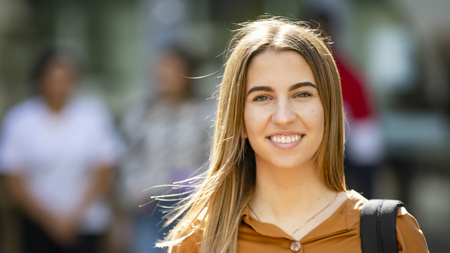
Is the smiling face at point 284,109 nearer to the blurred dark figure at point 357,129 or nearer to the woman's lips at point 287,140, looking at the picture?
the woman's lips at point 287,140

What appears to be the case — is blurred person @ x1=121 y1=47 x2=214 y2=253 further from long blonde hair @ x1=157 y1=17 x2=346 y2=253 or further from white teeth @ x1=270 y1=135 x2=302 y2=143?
white teeth @ x1=270 y1=135 x2=302 y2=143

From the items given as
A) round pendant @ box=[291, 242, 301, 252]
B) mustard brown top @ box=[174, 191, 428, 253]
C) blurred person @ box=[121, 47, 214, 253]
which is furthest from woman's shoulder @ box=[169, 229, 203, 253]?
blurred person @ box=[121, 47, 214, 253]

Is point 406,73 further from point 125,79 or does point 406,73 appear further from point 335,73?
point 335,73

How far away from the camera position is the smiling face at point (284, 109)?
2865 mm

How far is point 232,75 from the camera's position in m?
2.98

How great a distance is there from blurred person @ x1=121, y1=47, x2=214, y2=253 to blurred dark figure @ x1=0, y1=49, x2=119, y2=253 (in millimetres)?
472

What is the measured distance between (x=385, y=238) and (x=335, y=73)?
23.4 inches

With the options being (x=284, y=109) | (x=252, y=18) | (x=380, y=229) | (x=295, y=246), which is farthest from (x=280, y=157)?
A: (x=252, y=18)

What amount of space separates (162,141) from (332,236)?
3.26 metres

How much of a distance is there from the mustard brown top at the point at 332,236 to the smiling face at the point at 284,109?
0.72 ft

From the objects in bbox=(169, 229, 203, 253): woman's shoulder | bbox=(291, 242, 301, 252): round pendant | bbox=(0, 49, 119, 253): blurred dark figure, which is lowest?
bbox=(291, 242, 301, 252): round pendant

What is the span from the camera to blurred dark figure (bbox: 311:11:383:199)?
5.87 m

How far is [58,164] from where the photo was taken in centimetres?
646

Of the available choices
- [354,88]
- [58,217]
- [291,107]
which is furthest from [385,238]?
[58,217]
